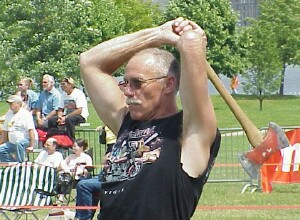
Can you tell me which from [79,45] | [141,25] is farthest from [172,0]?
[79,45]

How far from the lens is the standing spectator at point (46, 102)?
14812 millimetres

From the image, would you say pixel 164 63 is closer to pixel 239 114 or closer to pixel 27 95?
pixel 239 114

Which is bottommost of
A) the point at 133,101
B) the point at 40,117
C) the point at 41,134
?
the point at 41,134

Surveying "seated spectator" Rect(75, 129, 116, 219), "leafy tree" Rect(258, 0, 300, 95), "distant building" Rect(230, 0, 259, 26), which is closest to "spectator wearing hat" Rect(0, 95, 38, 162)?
"seated spectator" Rect(75, 129, 116, 219)

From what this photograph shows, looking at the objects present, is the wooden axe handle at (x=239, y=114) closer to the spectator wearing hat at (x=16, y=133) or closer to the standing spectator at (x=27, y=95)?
the spectator wearing hat at (x=16, y=133)

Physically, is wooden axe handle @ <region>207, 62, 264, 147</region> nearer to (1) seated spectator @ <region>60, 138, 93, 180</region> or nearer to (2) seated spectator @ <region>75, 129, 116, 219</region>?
(2) seated spectator @ <region>75, 129, 116, 219</region>

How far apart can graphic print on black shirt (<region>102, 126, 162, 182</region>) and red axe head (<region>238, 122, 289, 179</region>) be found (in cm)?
98

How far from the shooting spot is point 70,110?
14.6 m

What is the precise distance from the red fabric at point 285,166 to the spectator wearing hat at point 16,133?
3.54 metres

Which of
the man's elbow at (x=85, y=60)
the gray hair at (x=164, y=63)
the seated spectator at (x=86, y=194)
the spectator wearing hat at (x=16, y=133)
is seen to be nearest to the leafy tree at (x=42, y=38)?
the spectator wearing hat at (x=16, y=133)

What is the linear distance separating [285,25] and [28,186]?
39032mm

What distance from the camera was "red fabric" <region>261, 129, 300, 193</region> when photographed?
40.7 ft

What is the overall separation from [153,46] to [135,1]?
5047 cm

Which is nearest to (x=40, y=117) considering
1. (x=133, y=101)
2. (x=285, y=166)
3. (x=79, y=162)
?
(x=79, y=162)
